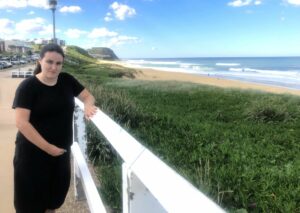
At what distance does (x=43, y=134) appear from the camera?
3383mm

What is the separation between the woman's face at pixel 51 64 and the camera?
11.0 feet

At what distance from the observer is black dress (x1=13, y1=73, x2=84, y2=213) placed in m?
3.31

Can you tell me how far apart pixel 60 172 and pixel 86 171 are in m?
0.39

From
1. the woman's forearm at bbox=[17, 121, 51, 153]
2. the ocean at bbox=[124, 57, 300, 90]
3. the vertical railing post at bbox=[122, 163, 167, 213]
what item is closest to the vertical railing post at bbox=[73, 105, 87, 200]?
the woman's forearm at bbox=[17, 121, 51, 153]

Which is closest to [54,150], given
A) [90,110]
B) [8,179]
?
[90,110]

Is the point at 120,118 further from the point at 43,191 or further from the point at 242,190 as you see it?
the point at 43,191

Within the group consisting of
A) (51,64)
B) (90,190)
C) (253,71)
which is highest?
(51,64)

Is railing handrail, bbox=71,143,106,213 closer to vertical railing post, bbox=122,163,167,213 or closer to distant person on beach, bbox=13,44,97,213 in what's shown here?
distant person on beach, bbox=13,44,97,213

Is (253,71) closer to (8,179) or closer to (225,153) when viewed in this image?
(225,153)

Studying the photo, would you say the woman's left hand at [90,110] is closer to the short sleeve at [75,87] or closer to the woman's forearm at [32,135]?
the short sleeve at [75,87]

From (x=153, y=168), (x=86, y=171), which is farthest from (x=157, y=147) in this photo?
(x=153, y=168)

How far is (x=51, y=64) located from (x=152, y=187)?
1.99 metres

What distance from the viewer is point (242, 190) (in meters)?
4.41

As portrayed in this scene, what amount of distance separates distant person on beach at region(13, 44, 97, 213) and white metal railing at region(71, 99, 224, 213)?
1.03 m
